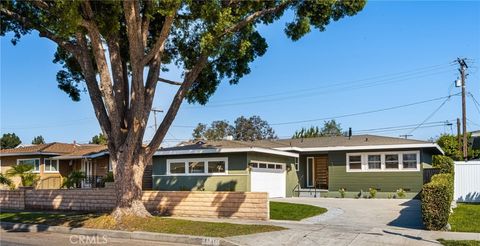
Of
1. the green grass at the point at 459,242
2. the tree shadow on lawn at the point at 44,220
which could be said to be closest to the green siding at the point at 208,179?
the tree shadow on lawn at the point at 44,220

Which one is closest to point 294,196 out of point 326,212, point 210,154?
point 210,154

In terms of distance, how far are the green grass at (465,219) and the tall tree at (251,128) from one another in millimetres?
62095

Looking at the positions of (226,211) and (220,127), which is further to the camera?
(220,127)

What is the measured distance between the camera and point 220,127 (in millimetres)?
79875

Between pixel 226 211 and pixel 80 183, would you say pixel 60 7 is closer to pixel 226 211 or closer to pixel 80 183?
pixel 226 211

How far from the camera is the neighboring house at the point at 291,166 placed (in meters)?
24.6

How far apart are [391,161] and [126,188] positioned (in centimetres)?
1602

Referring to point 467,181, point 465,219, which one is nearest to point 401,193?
point 467,181

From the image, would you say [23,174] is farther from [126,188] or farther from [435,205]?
[435,205]

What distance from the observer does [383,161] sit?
2712cm

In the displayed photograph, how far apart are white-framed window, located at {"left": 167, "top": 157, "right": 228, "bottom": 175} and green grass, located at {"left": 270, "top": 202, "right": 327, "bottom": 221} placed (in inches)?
220

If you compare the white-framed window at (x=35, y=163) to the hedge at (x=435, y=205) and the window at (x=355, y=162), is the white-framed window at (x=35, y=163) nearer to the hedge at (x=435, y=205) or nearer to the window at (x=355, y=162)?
the window at (x=355, y=162)

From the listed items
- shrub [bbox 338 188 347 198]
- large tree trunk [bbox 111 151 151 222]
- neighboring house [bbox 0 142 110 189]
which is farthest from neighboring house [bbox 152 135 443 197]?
neighboring house [bbox 0 142 110 189]

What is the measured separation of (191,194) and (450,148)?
92.2ft
